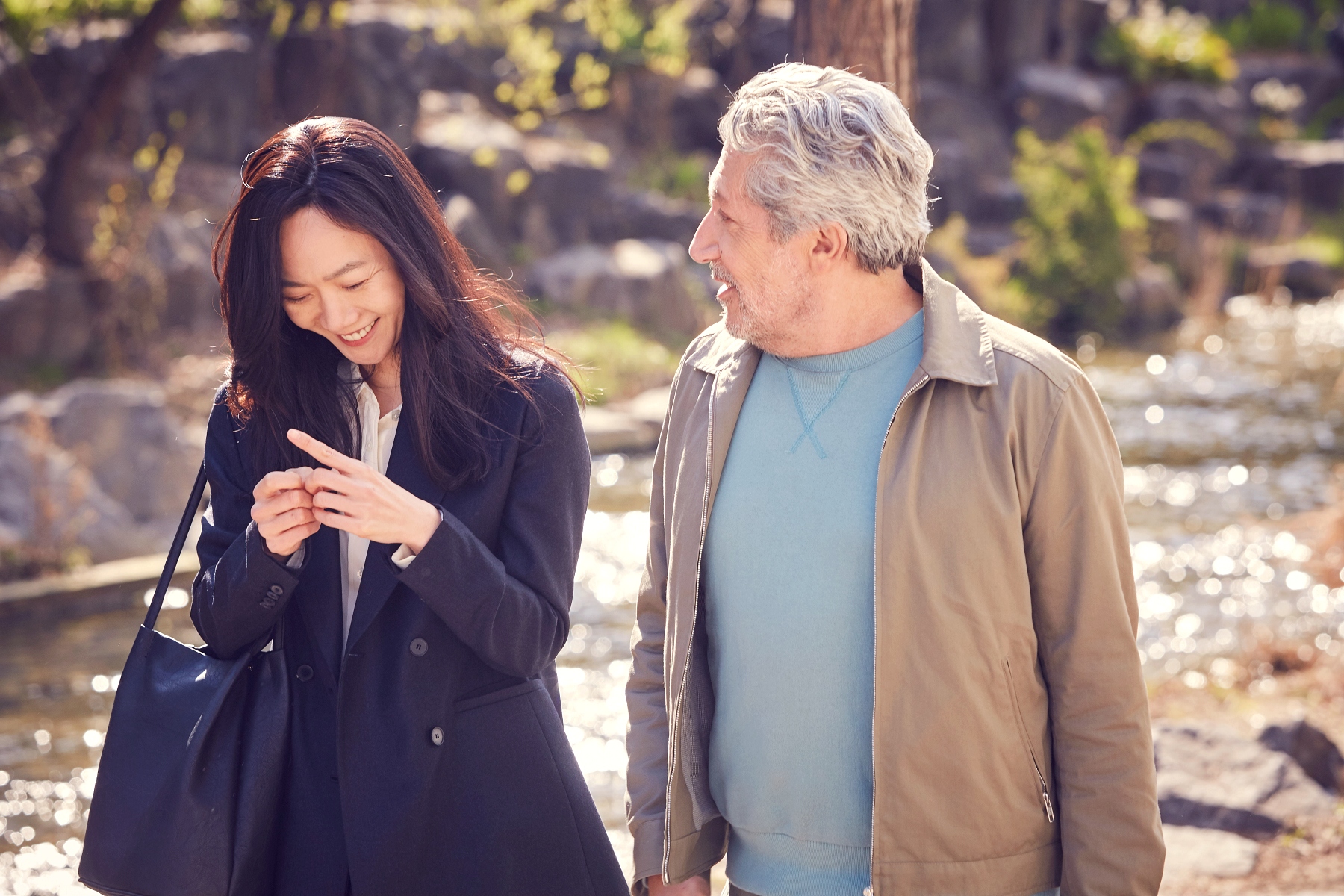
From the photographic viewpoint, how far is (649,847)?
86.4 inches

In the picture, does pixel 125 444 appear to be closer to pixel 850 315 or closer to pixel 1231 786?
pixel 1231 786

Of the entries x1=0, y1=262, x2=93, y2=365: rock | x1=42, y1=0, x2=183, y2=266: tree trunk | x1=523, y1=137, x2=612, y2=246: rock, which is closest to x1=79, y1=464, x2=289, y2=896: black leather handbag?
x1=42, y1=0, x2=183, y2=266: tree trunk

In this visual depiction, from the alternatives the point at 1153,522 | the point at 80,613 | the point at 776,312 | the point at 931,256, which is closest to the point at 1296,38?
the point at 931,256

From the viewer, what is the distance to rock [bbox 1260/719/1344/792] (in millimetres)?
4340

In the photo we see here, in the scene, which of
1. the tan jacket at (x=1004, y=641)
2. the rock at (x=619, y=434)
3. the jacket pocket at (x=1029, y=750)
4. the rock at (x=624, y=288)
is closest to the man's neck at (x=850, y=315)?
the tan jacket at (x=1004, y=641)

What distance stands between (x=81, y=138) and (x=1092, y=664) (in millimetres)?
11232

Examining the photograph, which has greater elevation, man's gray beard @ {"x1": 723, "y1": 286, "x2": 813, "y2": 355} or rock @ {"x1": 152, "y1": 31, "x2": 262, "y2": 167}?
rock @ {"x1": 152, "y1": 31, "x2": 262, "y2": 167}

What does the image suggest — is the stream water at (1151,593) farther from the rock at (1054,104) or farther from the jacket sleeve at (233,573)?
the rock at (1054,104)

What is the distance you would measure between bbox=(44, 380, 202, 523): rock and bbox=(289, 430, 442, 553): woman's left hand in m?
6.59

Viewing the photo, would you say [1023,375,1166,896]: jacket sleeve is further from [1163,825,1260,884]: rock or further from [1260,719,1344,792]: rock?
[1260,719,1344,792]: rock

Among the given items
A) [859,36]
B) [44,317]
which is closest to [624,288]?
[44,317]

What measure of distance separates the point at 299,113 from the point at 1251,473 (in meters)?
12.1

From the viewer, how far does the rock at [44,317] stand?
36.1 feet

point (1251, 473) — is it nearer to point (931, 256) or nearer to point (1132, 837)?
point (931, 256)
